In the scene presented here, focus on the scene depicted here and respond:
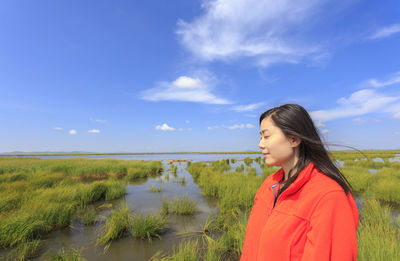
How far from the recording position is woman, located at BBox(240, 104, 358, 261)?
0.95 metres

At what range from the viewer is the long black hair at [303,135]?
1.27m

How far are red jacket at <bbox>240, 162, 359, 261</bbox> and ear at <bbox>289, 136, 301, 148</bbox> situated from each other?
0.16 metres

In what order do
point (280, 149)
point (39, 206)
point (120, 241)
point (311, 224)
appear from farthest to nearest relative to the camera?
1. point (39, 206)
2. point (120, 241)
3. point (280, 149)
4. point (311, 224)

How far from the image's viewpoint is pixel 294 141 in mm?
1351

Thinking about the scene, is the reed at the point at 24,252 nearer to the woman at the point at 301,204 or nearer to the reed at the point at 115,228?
the reed at the point at 115,228

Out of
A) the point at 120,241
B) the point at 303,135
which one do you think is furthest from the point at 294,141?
the point at 120,241

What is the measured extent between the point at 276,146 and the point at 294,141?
15cm

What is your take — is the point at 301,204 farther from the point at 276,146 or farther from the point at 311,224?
the point at 276,146

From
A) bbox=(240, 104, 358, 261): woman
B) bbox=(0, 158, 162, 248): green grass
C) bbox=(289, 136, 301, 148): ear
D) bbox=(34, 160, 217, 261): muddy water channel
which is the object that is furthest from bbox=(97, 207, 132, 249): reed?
bbox=(289, 136, 301, 148): ear

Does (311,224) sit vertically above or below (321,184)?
below

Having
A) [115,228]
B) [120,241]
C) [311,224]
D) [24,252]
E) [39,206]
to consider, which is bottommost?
[120,241]

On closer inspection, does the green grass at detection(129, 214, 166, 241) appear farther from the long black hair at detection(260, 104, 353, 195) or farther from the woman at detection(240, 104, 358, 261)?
the long black hair at detection(260, 104, 353, 195)

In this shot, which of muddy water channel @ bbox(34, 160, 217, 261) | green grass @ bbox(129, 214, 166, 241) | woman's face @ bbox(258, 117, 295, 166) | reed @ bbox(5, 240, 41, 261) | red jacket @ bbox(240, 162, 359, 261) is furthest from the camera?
green grass @ bbox(129, 214, 166, 241)

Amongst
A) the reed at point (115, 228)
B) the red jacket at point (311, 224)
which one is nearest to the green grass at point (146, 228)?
the reed at point (115, 228)
